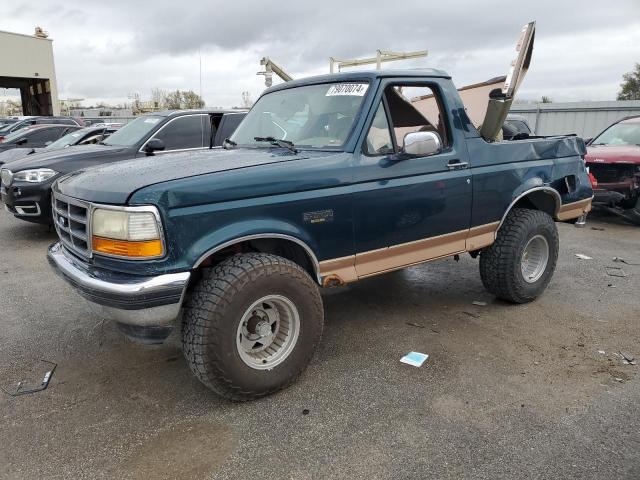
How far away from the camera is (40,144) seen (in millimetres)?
12406

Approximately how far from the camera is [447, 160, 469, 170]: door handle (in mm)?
3828

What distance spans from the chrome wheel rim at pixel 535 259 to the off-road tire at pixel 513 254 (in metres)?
0.05

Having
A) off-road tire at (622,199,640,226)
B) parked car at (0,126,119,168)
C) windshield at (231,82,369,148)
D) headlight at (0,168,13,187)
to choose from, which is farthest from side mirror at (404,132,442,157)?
parked car at (0,126,119,168)

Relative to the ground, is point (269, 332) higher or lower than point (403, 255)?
lower

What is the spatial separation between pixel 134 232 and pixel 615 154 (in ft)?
26.2

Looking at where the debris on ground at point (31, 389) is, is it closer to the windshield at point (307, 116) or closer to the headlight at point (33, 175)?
the windshield at point (307, 116)

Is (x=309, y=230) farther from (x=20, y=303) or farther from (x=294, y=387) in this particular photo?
(x=20, y=303)

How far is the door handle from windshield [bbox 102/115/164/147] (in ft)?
16.5

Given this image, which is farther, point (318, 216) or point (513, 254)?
point (513, 254)

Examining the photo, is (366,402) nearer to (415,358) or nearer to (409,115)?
(415,358)

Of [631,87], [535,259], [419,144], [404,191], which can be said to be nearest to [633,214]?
[535,259]

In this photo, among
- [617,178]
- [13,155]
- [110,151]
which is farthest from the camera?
[13,155]

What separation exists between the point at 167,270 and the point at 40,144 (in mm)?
11775

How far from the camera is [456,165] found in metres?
3.86
